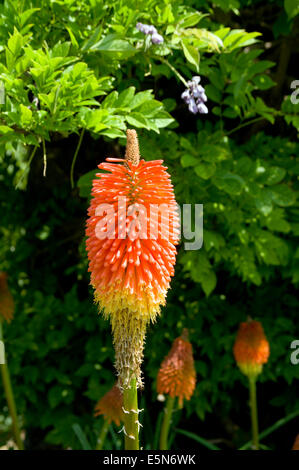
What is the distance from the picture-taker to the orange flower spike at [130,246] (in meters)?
1.57

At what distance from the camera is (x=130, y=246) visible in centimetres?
156

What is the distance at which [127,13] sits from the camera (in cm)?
211

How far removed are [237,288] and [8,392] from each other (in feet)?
4.88

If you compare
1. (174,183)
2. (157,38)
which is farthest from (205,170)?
(157,38)

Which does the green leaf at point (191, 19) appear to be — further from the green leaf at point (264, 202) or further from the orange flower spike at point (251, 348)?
the orange flower spike at point (251, 348)

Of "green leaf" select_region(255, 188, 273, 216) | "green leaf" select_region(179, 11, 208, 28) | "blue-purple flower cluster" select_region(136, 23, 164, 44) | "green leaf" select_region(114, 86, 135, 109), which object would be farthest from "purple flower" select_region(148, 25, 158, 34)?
"green leaf" select_region(255, 188, 273, 216)

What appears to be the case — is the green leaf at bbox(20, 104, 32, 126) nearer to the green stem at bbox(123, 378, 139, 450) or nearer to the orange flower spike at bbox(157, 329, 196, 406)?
the green stem at bbox(123, 378, 139, 450)

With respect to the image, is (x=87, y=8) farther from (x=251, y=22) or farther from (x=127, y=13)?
(x=251, y=22)

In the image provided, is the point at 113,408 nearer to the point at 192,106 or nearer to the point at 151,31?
the point at 192,106

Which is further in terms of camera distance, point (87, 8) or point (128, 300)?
point (87, 8)

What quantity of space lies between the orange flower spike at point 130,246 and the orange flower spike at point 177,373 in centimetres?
75

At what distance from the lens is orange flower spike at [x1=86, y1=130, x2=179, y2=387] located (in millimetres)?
1565

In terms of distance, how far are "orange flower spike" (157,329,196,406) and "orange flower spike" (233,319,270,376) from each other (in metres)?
0.39
